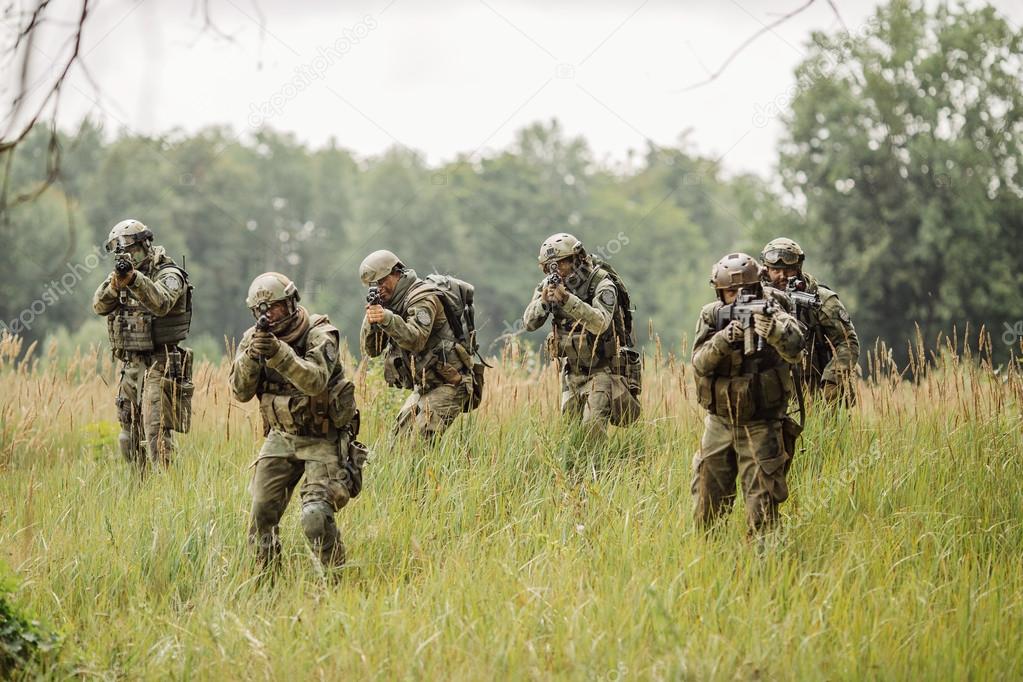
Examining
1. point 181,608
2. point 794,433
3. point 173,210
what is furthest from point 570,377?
point 173,210

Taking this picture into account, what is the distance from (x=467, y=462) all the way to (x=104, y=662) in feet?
9.45

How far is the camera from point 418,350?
727cm

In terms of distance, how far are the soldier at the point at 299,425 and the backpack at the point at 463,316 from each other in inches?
69.9

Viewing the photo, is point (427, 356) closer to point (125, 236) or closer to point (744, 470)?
point (125, 236)

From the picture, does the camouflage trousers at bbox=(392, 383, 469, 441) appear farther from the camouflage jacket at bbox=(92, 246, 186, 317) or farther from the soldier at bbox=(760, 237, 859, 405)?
the soldier at bbox=(760, 237, 859, 405)

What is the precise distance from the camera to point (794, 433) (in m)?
5.67

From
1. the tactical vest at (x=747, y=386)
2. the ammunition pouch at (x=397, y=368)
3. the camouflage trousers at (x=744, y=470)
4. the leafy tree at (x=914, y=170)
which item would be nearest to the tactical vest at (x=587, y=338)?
the ammunition pouch at (x=397, y=368)

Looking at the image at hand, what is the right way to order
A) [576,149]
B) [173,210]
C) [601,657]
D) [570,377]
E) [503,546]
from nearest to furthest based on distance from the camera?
[601,657]
[503,546]
[570,377]
[173,210]
[576,149]

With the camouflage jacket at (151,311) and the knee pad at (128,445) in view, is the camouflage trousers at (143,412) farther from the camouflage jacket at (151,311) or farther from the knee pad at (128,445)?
the camouflage jacket at (151,311)

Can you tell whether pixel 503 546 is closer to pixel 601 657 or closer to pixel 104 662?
pixel 601 657

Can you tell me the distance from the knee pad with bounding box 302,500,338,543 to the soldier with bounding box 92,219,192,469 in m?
2.36

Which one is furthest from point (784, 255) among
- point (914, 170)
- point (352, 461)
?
point (914, 170)

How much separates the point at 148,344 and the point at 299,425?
2.60 m

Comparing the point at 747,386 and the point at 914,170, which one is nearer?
the point at 747,386
